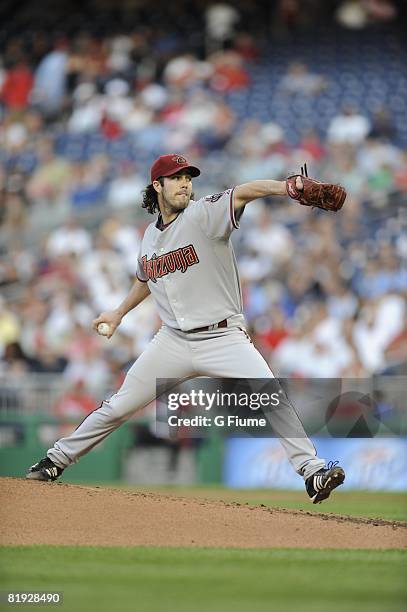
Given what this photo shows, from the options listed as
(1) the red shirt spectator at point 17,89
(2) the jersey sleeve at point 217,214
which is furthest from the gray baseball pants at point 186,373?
(1) the red shirt spectator at point 17,89

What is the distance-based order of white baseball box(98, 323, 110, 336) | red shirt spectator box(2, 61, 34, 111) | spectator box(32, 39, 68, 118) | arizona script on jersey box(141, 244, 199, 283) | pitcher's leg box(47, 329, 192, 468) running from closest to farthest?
1. arizona script on jersey box(141, 244, 199, 283)
2. pitcher's leg box(47, 329, 192, 468)
3. white baseball box(98, 323, 110, 336)
4. spectator box(32, 39, 68, 118)
5. red shirt spectator box(2, 61, 34, 111)

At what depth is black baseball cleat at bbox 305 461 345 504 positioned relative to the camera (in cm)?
446

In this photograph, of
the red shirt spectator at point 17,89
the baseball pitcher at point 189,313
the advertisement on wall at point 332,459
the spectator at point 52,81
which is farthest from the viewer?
the red shirt spectator at point 17,89

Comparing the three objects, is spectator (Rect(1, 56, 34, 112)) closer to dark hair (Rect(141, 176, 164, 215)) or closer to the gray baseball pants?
dark hair (Rect(141, 176, 164, 215))

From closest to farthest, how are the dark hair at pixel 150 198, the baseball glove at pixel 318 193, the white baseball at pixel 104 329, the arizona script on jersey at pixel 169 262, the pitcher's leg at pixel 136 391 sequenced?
the baseball glove at pixel 318 193, the arizona script on jersey at pixel 169 262, the pitcher's leg at pixel 136 391, the dark hair at pixel 150 198, the white baseball at pixel 104 329

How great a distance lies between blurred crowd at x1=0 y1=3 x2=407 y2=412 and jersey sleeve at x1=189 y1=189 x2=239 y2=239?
385 centimetres

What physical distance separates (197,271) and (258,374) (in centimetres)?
53

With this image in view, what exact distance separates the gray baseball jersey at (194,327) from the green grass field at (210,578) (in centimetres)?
66

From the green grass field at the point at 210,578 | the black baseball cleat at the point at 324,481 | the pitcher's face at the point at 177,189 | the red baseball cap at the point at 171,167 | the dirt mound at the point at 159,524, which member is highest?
the red baseball cap at the point at 171,167

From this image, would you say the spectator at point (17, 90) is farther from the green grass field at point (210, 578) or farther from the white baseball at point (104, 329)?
the green grass field at point (210, 578)

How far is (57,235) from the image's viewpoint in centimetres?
1106

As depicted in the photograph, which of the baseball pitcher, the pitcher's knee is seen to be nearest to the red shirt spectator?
the baseball pitcher

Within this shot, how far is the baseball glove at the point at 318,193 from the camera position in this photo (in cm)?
411

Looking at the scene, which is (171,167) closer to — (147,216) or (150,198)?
(150,198)
